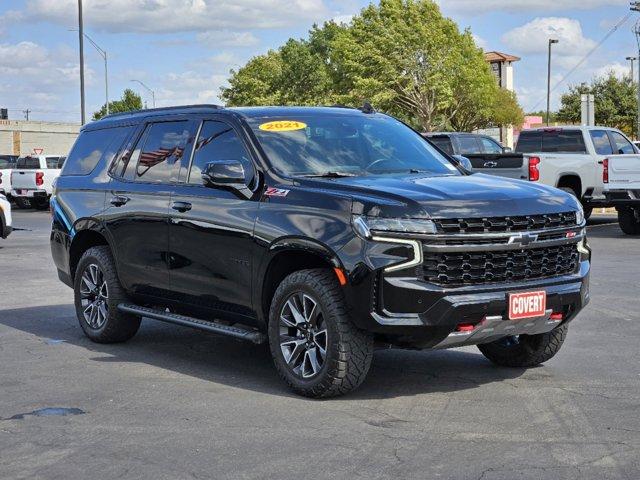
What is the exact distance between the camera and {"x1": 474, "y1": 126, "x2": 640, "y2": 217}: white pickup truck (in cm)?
2262

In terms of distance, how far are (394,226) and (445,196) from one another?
0.41 metres

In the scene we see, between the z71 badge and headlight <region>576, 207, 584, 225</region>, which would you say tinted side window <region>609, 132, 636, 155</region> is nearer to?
headlight <region>576, 207, 584, 225</region>

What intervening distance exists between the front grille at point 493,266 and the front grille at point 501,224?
0.14 m

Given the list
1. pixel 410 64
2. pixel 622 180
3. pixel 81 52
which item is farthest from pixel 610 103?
pixel 622 180

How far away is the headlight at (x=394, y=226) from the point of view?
21.2 ft

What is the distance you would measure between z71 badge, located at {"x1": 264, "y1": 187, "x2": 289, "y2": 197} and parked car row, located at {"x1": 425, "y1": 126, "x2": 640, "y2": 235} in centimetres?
1392

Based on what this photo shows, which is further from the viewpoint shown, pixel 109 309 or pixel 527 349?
pixel 109 309

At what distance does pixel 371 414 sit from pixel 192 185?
8.03ft

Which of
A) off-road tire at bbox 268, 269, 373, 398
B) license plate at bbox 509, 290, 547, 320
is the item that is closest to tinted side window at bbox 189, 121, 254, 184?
off-road tire at bbox 268, 269, 373, 398

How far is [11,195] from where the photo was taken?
36.4 meters

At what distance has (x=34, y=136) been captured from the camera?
312 ft

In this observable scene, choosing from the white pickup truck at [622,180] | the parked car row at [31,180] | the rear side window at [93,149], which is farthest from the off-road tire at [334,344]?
the parked car row at [31,180]

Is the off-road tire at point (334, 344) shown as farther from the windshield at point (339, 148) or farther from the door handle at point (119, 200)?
the door handle at point (119, 200)

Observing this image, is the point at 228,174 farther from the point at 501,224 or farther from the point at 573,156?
the point at 573,156
